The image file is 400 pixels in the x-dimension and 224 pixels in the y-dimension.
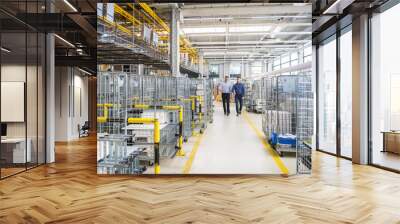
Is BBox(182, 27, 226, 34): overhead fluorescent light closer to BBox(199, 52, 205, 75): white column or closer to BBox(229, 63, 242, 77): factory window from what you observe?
BBox(199, 52, 205, 75): white column

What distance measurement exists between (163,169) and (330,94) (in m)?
4.88

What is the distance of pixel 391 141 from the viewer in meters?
6.95

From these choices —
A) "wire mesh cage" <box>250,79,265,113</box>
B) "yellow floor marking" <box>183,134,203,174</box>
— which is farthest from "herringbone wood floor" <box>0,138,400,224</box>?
"wire mesh cage" <box>250,79,265,113</box>

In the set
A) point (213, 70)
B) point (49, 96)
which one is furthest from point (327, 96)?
point (49, 96)

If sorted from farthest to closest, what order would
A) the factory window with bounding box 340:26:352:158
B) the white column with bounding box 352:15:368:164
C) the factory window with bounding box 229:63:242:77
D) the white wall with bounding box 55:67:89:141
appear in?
the white wall with bounding box 55:67:89:141 → the factory window with bounding box 340:26:352:158 → the white column with bounding box 352:15:368:164 → the factory window with bounding box 229:63:242:77

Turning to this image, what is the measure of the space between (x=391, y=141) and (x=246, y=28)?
336 cm

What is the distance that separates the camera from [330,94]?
356 inches

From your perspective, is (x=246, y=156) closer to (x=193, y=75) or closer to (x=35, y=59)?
(x=193, y=75)

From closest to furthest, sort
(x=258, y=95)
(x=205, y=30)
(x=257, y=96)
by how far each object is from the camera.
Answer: (x=205, y=30)
(x=258, y=95)
(x=257, y=96)

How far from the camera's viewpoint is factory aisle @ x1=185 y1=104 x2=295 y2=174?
598 cm

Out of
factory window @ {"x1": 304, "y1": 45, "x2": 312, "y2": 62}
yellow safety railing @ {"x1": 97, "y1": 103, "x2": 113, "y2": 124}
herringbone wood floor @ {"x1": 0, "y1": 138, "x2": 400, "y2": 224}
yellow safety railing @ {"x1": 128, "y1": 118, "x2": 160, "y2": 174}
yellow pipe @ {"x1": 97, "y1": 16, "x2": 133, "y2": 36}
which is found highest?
yellow pipe @ {"x1": 97, "y1": 16, "x2": 133, "y2": 36}

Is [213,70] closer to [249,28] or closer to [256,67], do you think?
[256,67]

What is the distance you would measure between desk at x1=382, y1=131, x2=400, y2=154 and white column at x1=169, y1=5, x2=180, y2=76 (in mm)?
3975

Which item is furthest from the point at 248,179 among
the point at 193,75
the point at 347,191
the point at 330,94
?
the point at 330,94
